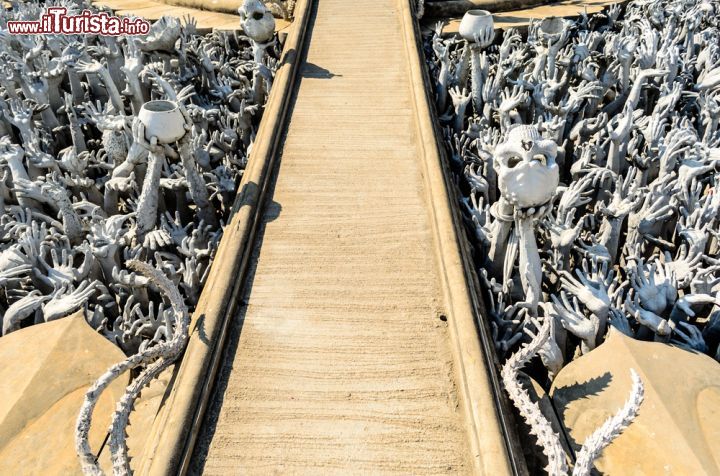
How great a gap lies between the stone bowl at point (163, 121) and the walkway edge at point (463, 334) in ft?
11.7

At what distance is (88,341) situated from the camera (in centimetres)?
608

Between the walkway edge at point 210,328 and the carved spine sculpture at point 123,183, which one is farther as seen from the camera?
the carved spine sculpture at point 123,183

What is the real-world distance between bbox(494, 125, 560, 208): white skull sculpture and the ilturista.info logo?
11111 mm

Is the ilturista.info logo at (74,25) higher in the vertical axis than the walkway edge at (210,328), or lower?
higher

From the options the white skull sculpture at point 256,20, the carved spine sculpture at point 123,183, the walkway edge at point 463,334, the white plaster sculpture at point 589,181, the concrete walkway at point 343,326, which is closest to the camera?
the walkway edge at point 463,334

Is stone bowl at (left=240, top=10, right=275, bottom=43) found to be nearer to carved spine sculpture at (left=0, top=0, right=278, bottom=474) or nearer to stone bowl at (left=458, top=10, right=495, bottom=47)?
carved spine sculpture at (left=0, top=0, right=278, bottom=474)

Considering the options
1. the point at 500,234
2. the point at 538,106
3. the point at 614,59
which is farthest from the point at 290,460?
the point at 614,59

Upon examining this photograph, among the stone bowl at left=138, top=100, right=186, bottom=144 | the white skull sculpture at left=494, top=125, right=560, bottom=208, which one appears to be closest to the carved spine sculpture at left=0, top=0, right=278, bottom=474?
the stone bowl at left=138, top=100, right=186, bottom=144

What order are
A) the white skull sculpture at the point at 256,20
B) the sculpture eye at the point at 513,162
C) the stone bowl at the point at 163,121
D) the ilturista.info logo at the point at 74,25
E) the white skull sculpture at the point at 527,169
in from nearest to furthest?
1. the white skull sculpture at the point at 527,169
2. the sculpture eye at the point at 513,162
3. the stone bowl at the point at 163,121
4. the white skull sculpture at the point at 256,20
5. the ilturista.info logo at the point at 74,25

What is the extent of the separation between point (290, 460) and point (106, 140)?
6801 mm

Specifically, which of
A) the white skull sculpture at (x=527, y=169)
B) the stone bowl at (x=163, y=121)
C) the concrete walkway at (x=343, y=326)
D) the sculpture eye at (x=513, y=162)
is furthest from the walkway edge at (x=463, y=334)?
the stone bowl at (x=163, y=121)

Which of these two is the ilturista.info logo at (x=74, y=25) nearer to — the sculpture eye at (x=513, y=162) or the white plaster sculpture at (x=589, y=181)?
the white plaster sculpture at (x=589, y=181)

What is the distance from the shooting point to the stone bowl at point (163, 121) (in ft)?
22.5

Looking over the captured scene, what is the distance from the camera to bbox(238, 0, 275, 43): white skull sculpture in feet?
34.1
